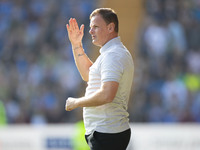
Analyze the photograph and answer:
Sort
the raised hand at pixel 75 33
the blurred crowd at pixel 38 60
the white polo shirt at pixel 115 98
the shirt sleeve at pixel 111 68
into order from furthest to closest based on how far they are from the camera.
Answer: the blurred crowd at pixel 38 60 → the raised hand at pixel 75 33 → the white polo shirt at pixel 115 98 → the shirt sleeve at pixel 111 68

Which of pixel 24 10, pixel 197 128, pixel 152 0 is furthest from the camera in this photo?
pixel 24 10

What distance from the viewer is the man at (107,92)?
3.70 metres

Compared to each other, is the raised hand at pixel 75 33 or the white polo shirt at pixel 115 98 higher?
the raised hand at pixel 75 33

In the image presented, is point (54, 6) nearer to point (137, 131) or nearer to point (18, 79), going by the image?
point (18, 79)

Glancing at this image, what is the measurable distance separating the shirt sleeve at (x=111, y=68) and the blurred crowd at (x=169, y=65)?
7380mm

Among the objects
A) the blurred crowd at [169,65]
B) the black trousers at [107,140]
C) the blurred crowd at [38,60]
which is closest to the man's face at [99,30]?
the black trousers at [107,140]

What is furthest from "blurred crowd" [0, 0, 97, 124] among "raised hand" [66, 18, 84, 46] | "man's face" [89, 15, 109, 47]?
"man's face" [89, 15, 109, 47]

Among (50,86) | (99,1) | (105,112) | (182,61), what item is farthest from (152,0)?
(105,112)

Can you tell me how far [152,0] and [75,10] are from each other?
87.5 inches

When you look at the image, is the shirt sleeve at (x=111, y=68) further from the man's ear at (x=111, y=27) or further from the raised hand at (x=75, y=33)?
the raised hand at (x=75, y=33)

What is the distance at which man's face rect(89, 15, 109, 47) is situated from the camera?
395cm

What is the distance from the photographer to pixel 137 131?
9.49 meters

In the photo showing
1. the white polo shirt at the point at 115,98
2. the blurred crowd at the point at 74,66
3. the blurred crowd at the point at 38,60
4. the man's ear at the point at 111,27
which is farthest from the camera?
the blurred crowd at the point at 38,60

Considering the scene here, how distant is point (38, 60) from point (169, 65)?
3.57 m
